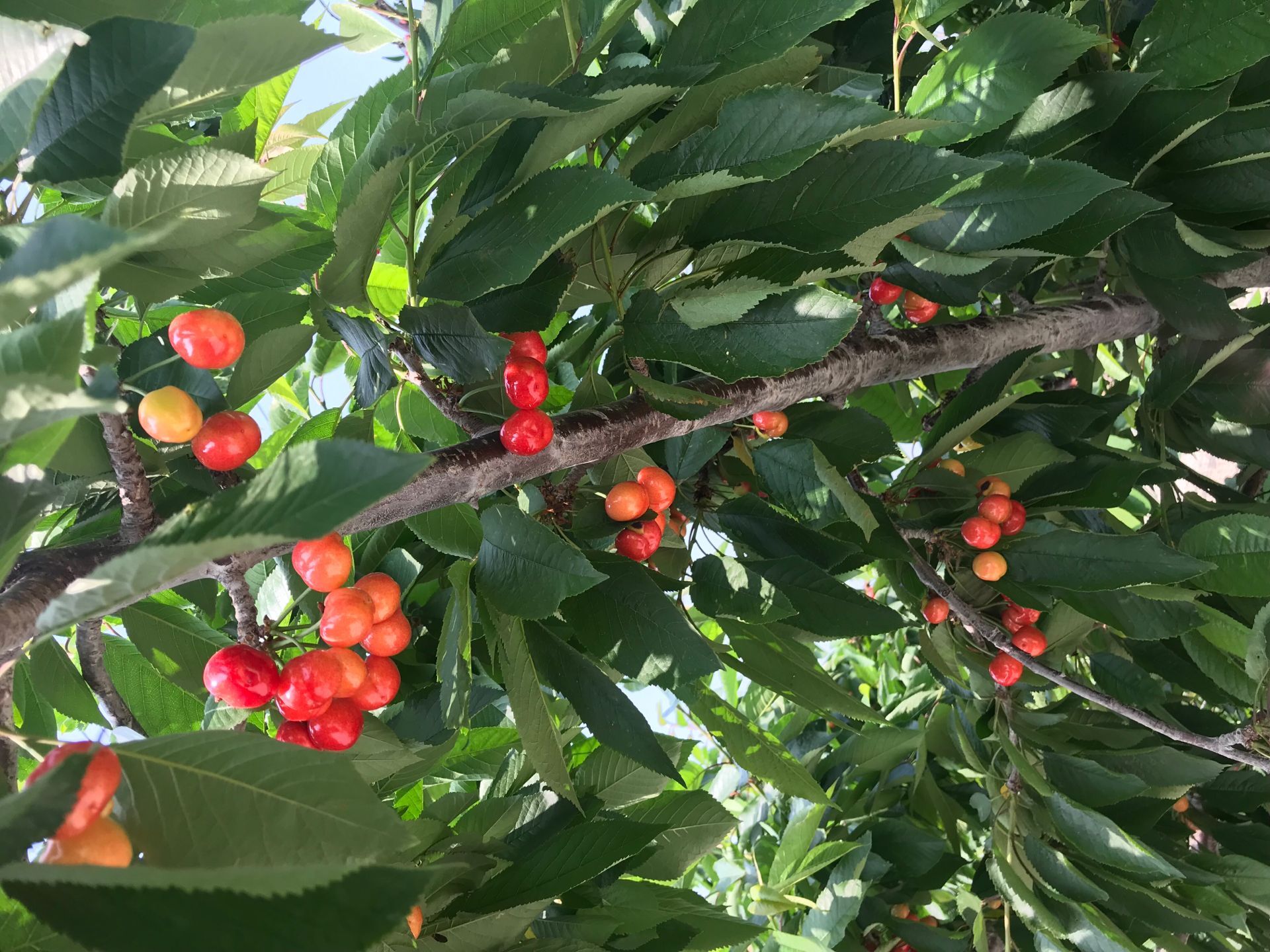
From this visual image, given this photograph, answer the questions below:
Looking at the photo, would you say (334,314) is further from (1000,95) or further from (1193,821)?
(1193,821)

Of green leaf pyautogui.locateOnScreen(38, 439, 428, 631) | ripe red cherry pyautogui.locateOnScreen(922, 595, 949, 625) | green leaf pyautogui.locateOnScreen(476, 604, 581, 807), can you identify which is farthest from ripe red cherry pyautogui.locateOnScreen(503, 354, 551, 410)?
ripe red cherry pyautogui.locateOnScreen(922, 595, 949, 625)

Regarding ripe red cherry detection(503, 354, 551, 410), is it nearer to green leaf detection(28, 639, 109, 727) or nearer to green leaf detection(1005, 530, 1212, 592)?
green leaf detection(28, 639, 109, 727)

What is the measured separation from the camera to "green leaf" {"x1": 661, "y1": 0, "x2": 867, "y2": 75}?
71 cm

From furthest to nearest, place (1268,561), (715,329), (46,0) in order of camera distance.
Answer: (1268,561), (715,329), (46,0)

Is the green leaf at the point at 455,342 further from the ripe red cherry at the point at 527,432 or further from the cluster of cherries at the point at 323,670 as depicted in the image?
the cluster of cherries at the point at 323,670

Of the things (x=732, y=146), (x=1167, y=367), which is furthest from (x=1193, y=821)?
(x=732, y=146)

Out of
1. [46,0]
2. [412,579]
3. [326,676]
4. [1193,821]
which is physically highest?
[46,0]

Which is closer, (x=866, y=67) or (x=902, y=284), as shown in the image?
(x=902, y=284)

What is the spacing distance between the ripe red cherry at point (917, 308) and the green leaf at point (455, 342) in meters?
0.73

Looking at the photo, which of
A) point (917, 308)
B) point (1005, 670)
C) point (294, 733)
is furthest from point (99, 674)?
point (1005, 670)

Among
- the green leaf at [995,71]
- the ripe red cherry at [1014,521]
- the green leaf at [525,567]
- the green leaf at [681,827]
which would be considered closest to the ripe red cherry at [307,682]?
the green leaf at [525,567]

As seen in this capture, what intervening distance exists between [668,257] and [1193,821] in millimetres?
1573

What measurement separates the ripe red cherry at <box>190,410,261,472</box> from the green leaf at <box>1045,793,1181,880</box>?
1.24 meters

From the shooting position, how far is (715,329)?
2.55 feet
